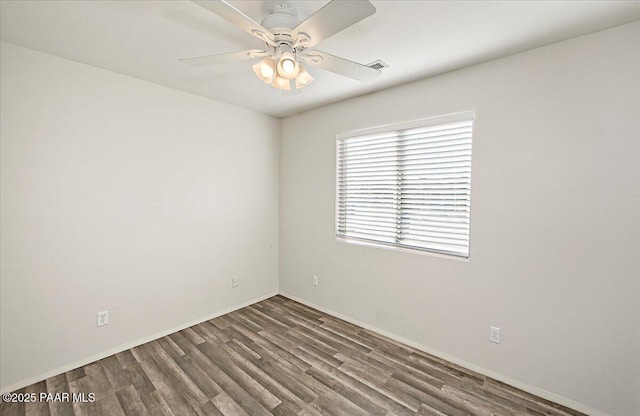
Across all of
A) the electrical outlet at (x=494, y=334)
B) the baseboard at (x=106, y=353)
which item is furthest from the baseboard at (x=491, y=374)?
the baseboard at (x=106, y=353)

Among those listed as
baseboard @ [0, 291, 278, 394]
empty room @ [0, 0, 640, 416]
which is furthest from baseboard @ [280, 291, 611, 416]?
baseboard @ [0, 291, 278, 394]

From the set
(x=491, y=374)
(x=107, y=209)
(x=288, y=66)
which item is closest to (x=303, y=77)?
(x=288, y=66)

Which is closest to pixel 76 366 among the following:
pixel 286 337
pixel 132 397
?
pixel 132 397

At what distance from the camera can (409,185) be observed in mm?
2684

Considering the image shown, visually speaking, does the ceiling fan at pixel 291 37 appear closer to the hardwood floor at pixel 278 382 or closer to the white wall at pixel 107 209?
the white wall at pixel 107 209

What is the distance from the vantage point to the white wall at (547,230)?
1.73m

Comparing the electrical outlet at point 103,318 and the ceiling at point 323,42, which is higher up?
the ceiling at point 323,42

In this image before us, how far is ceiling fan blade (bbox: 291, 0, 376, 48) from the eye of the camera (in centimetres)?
110

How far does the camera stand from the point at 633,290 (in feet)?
5.59

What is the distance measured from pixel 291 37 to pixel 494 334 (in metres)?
2.53

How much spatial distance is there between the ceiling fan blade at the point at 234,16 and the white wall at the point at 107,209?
6.06ft

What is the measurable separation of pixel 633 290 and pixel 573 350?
1.75 ft

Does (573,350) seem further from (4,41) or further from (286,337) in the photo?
(4,41)

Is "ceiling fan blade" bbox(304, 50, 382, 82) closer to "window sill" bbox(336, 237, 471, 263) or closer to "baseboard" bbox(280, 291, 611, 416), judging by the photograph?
"window sill" bbox(336, 237, 471, 263)
